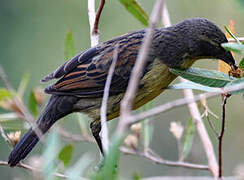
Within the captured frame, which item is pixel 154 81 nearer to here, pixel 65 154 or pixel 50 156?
pixel 65 154

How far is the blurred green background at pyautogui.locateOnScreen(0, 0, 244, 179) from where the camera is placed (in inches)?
280

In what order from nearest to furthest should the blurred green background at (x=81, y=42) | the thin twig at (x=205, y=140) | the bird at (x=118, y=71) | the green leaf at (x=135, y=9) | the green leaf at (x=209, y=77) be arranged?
1. the green leaf at (x=209, y=77)
2. the thin twig at (x=205, y=140)
3. the green leaf at (x=135, y=9)
4. the bird at (x=118, y=71)
5. the blurred green background at (x=81, y=42)

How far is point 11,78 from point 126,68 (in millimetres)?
3915

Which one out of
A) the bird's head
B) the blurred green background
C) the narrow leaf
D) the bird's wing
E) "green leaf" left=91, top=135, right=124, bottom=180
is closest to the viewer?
"green leaf" left=91, top=135, right=124, bottom=180

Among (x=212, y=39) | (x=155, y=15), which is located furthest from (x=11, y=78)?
(x=155, y=15)

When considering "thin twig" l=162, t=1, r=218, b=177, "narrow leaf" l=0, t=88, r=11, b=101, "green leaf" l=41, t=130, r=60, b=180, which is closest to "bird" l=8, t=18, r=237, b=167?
"thin twig" l=162, t=1, r=218, b=177

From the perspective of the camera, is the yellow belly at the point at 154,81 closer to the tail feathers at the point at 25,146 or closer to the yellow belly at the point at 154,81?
the yellow belly at the point at 154,81

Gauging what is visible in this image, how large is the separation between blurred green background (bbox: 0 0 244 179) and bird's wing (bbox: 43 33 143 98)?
259 centimetres

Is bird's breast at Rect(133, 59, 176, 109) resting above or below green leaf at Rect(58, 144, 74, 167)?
below

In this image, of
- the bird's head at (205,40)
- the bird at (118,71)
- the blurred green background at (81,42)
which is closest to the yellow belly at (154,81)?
the bird at (118,71)

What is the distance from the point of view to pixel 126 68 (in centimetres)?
414

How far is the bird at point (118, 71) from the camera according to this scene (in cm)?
405

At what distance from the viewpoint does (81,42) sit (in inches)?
332

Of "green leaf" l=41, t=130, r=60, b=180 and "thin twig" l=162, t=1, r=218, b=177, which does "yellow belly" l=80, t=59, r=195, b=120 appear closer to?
"thin twig" l=162, t=1, r=218, b=177
